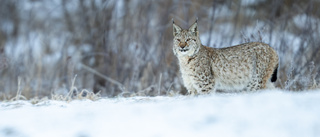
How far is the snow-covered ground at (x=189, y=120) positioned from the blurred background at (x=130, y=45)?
3420mm

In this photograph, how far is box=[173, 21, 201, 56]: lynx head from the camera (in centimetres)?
557

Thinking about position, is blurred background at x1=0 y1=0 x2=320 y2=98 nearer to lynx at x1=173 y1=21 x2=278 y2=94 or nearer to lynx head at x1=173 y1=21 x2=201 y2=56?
lynx at x1=173 y1=21 x2=278 y2=94

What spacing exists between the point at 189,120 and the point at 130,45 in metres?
5.92

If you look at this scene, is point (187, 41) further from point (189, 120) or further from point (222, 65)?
point (189, 120)

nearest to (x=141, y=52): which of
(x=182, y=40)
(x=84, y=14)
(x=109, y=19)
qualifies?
(x=109, y=19)

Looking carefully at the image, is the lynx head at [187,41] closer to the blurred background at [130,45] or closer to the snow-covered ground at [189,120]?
the blurred background at [130,45]

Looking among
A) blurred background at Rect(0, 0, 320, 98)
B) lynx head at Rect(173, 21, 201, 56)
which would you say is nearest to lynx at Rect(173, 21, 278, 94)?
lynx head at Rect(173, 21, 201, 56)

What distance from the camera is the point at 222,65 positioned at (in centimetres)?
A: 583

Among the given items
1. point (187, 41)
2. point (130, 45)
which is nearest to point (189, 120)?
point (187, 41)

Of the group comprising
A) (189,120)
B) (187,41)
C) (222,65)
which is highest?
(187,41)

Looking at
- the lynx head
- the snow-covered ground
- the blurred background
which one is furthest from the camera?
the blurred background

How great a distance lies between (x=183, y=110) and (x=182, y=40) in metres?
2.51

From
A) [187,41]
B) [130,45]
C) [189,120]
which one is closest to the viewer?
[189,120]

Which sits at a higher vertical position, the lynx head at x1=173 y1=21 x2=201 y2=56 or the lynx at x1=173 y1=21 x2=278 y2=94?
the lynx head at x1=173 y1=21 x2=201 y2=56
